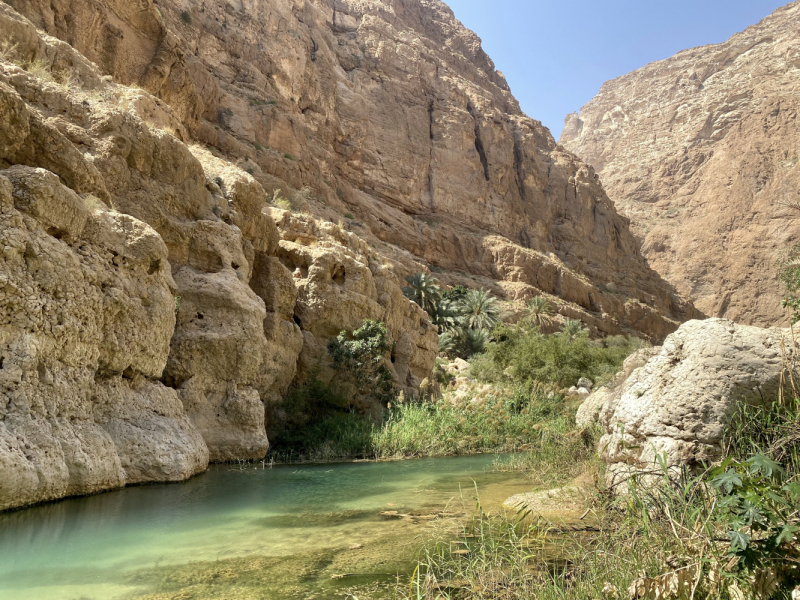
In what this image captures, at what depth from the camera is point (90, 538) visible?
574 cm

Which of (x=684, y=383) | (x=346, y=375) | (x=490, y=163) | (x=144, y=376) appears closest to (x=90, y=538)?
(x=144, y=376)

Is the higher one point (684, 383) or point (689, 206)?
point (689, 206)

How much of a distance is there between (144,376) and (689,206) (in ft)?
291

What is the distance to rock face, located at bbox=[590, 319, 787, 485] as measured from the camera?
5.08 meters

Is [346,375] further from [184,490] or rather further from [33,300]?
[33,300]

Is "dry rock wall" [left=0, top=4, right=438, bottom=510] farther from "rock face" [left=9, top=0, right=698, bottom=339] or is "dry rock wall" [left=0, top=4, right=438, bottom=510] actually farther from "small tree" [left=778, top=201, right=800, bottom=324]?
"rock face" [left=9, top=0, right=698, bottom=339]

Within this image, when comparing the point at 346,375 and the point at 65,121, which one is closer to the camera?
the point at 65,121

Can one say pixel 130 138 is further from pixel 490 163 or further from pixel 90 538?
pixel 490 163

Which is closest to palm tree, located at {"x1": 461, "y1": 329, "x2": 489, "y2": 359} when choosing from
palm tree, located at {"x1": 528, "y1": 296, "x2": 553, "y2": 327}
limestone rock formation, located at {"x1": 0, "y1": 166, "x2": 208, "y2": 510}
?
palm tree, located at {"x1": 528, "y1": 296, "x2": 553, "y2": 327}

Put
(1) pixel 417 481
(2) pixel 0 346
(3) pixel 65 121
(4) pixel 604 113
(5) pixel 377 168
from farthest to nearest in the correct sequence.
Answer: (4) pixel 604 113 < (5) pixel 377 168 < (3) pixel 65 121 < (1) pixel 417 481 < (2) pixel 0 346

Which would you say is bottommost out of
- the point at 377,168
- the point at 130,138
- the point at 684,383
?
the point at 684,383

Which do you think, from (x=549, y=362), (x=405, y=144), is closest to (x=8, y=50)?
(x=549, y=362)

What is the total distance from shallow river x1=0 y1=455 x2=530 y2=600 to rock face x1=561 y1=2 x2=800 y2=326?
69.2 meters

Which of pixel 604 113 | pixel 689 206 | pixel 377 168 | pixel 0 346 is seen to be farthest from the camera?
pixel 604 113
